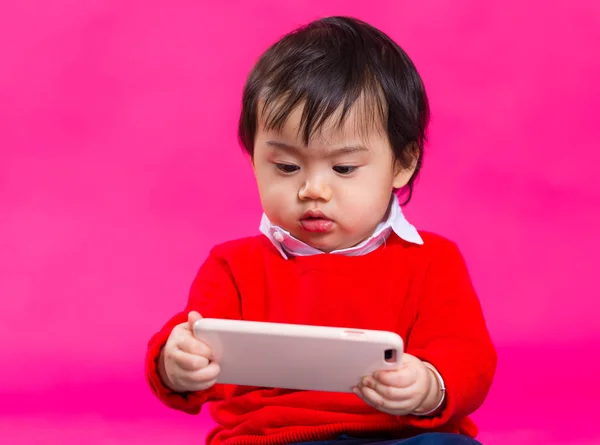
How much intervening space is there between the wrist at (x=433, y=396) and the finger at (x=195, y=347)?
300mm

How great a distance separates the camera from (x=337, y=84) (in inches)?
70.6

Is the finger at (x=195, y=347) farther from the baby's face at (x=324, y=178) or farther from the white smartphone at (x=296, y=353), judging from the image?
the baby's face at (x=324, y=178)

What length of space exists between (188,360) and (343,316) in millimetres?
289

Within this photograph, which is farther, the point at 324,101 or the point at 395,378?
the point at 324,101

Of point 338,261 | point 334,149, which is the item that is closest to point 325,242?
point 338,261

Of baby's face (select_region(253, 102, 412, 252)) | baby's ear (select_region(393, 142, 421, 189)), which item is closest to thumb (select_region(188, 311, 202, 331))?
baby's face (select_region(253, 102, 412, 252))

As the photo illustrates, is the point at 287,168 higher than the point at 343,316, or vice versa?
the point at 287,168

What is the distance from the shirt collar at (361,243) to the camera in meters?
1.87

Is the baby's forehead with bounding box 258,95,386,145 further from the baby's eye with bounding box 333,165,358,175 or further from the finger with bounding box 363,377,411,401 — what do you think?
the finger with bounding box 363,377,411,401

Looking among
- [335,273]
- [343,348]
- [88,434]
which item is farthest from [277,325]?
[88,434]

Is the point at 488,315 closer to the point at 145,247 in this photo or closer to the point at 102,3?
the point at 145,247

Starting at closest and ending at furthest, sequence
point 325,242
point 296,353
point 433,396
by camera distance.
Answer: point 296,353 → point 433,396 → point 325,242

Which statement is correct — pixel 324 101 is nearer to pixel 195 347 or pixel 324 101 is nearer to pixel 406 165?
pixel 406 165

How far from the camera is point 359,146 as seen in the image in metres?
1.79
